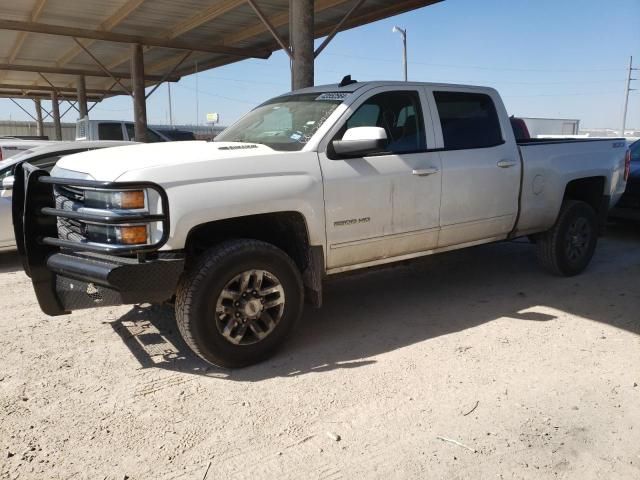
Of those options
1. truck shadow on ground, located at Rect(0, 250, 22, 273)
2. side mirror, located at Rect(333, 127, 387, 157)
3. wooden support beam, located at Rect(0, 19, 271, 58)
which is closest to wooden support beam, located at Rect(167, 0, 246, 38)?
wooden support beam, located at Rect(0, 19, 271, 58)

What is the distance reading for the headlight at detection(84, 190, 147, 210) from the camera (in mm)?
3242

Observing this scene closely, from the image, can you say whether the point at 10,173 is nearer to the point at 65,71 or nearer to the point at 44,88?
the point at 65,71

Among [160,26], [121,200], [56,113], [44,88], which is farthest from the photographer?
[56,113]

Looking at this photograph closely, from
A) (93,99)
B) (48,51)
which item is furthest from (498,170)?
(93,99)

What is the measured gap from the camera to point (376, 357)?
391 cm

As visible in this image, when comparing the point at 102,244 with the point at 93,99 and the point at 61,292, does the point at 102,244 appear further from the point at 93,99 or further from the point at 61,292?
the point at 93,99

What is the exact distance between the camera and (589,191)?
6160mm

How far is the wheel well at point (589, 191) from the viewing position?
6062mm

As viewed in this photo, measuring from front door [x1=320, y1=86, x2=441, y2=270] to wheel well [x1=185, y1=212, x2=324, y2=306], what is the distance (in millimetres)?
168

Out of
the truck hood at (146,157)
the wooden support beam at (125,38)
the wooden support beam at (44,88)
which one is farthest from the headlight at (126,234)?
the wooden support beam at (44,88)

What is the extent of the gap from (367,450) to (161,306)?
2801 mm

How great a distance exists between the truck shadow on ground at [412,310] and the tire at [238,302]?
185 millimetres

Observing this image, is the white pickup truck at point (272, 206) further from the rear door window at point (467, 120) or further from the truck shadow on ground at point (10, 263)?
the truck shadow on ground at point (10, 263)

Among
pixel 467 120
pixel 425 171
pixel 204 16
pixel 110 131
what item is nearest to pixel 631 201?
pixel 467 120
